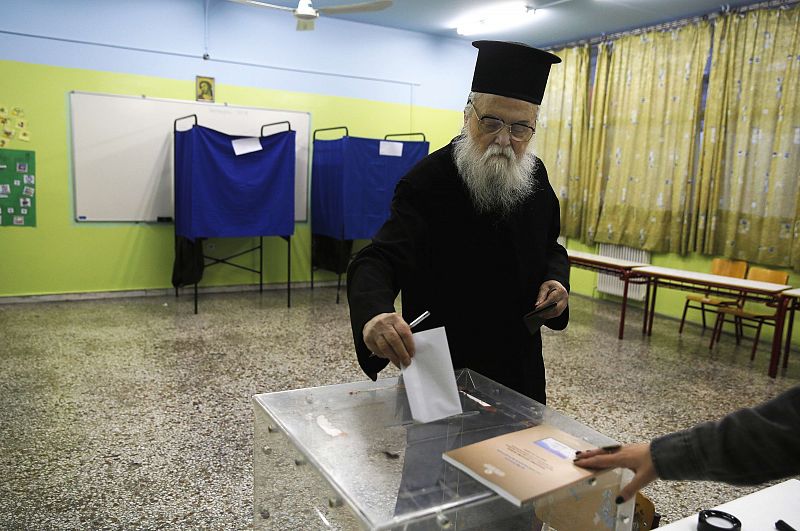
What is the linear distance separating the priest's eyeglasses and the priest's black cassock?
0.42 ft

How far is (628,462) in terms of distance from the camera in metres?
0.87

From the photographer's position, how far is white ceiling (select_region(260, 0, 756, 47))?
5.45 metres

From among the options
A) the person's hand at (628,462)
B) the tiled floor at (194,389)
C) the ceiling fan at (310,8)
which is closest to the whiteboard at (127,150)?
the tiled floor at (194,389)

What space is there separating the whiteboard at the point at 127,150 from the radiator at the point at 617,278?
437 cm

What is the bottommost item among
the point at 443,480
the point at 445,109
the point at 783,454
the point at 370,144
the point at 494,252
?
the point at 443,480

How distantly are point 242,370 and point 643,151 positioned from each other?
15.3 ft

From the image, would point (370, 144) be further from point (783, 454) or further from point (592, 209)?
point (783, 454)

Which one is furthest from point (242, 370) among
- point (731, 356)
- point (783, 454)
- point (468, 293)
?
point (731, 356)

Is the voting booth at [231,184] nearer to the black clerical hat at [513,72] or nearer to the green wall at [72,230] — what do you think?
the green wall at [72,230]

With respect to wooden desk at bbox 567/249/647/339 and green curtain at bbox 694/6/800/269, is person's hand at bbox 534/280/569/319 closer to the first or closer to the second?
A: wooden desk at bbox 567/249/647/339

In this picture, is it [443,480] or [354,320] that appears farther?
[354,320]

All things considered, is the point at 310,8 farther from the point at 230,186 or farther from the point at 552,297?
the point at 552,297

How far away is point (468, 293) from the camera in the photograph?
4.75 ft

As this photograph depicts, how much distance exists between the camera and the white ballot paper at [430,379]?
1106 millimetres
